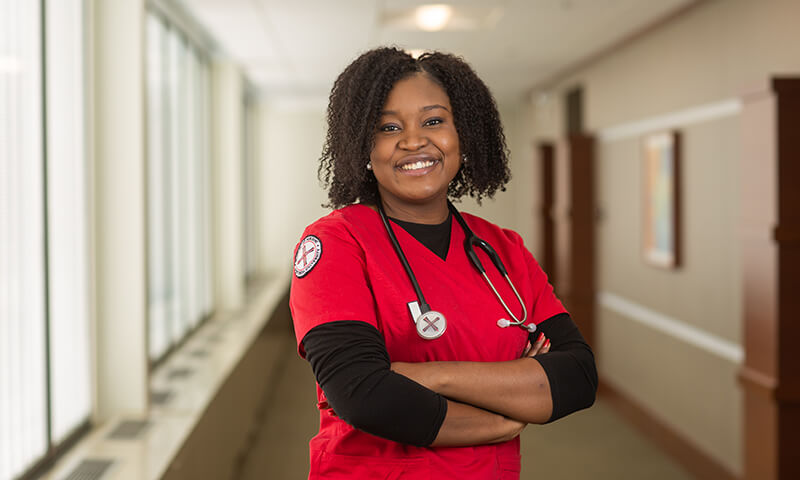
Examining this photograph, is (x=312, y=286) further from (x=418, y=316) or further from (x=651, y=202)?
(x=651, y=202)

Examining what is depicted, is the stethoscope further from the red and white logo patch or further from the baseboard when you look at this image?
the baseboard

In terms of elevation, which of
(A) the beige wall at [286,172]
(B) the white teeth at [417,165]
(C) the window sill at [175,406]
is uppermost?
(A) the beige wall at [286,172]

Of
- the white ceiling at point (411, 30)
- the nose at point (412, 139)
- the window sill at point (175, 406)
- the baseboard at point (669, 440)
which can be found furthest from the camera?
the white ceiling at point (411, 30)

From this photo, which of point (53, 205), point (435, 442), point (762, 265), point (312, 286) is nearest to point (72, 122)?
point (53, 205)

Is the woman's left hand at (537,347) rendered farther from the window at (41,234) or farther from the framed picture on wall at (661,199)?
the framed picture on wall at (661,199)

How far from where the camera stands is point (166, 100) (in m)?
5.16

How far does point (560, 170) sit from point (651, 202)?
139cm

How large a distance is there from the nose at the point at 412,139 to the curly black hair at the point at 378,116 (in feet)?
0.19

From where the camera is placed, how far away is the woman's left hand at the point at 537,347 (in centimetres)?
136

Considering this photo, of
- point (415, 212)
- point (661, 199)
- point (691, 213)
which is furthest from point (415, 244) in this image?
point (661, 199)

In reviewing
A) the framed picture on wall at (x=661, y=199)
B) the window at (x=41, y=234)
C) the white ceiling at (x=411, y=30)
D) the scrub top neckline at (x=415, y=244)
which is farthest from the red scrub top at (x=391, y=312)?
the framed picture on wall at (x=661, y=199)

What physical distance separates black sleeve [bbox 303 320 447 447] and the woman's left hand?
0.85ft

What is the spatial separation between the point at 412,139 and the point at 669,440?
4591 millimetres

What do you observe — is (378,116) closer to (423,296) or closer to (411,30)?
(423,296)
